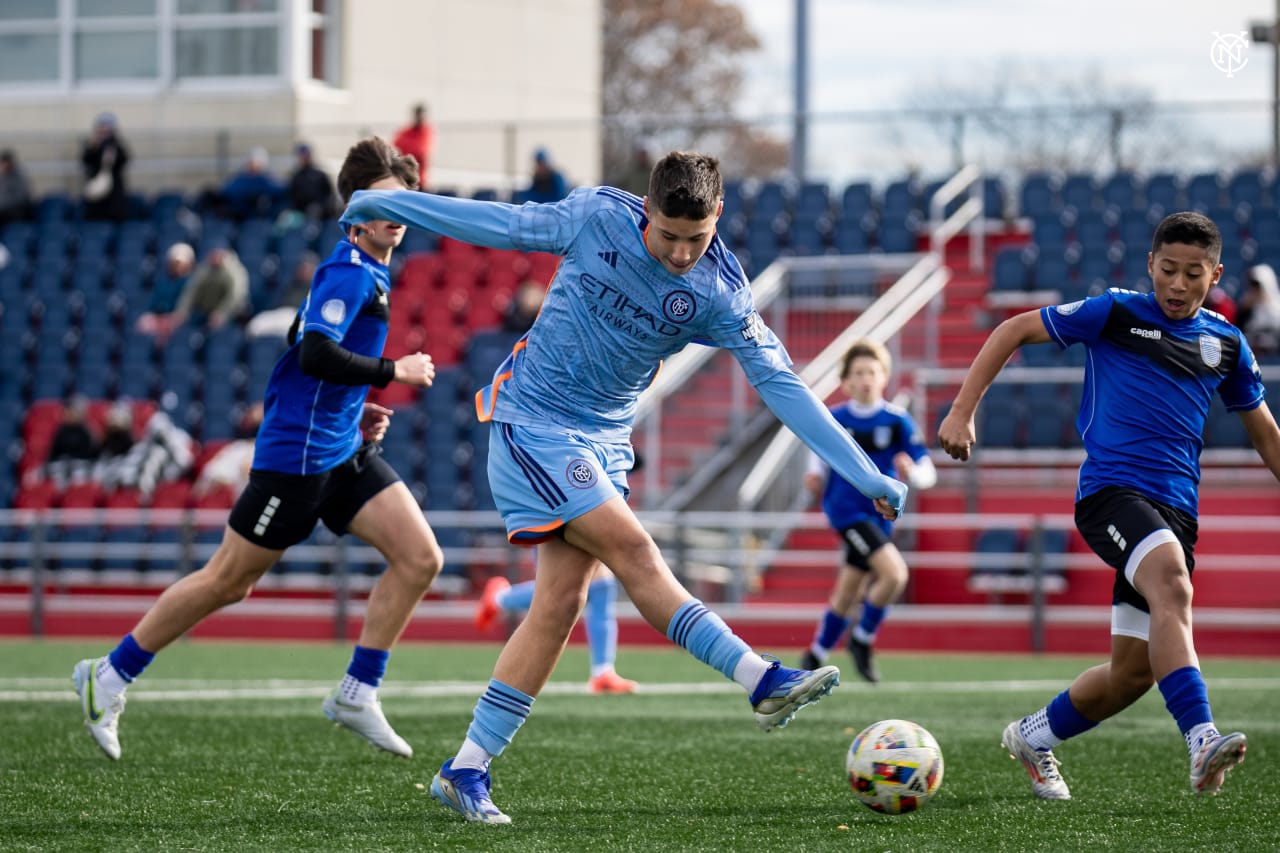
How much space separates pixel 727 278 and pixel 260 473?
2.29 metres

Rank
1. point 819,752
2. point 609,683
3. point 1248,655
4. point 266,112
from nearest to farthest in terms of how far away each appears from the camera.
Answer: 1. point 819,752
2. point 609,683
3. point 1248,655
4. point 266,112

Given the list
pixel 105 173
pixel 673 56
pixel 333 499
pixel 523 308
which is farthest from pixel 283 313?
pixel 673 56

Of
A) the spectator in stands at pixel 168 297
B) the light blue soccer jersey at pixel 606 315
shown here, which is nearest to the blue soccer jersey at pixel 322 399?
the light blue soccer jersey at pixel 606 315

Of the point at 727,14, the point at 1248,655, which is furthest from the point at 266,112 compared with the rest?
the point at 727,14

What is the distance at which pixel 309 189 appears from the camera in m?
20.8

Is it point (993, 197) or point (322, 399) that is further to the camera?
point (993, 197)

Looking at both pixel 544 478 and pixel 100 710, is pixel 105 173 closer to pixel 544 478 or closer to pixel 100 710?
pixel 100 710

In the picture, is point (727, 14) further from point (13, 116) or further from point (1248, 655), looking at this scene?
point (1248, 655)

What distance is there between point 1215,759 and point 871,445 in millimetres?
5746

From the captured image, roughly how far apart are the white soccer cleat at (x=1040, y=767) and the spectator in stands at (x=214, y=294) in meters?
15.0

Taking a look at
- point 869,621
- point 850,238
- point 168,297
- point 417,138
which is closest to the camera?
point 869,621

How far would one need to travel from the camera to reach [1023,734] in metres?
5.84

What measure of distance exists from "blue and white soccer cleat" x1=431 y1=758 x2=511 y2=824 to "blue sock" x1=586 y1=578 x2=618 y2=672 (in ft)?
16.2

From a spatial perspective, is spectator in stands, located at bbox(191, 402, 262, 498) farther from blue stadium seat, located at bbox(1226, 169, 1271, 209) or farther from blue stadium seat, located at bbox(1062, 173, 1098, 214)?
blue stadium seat, located at bbox(1226, 169, 1271, 209)
